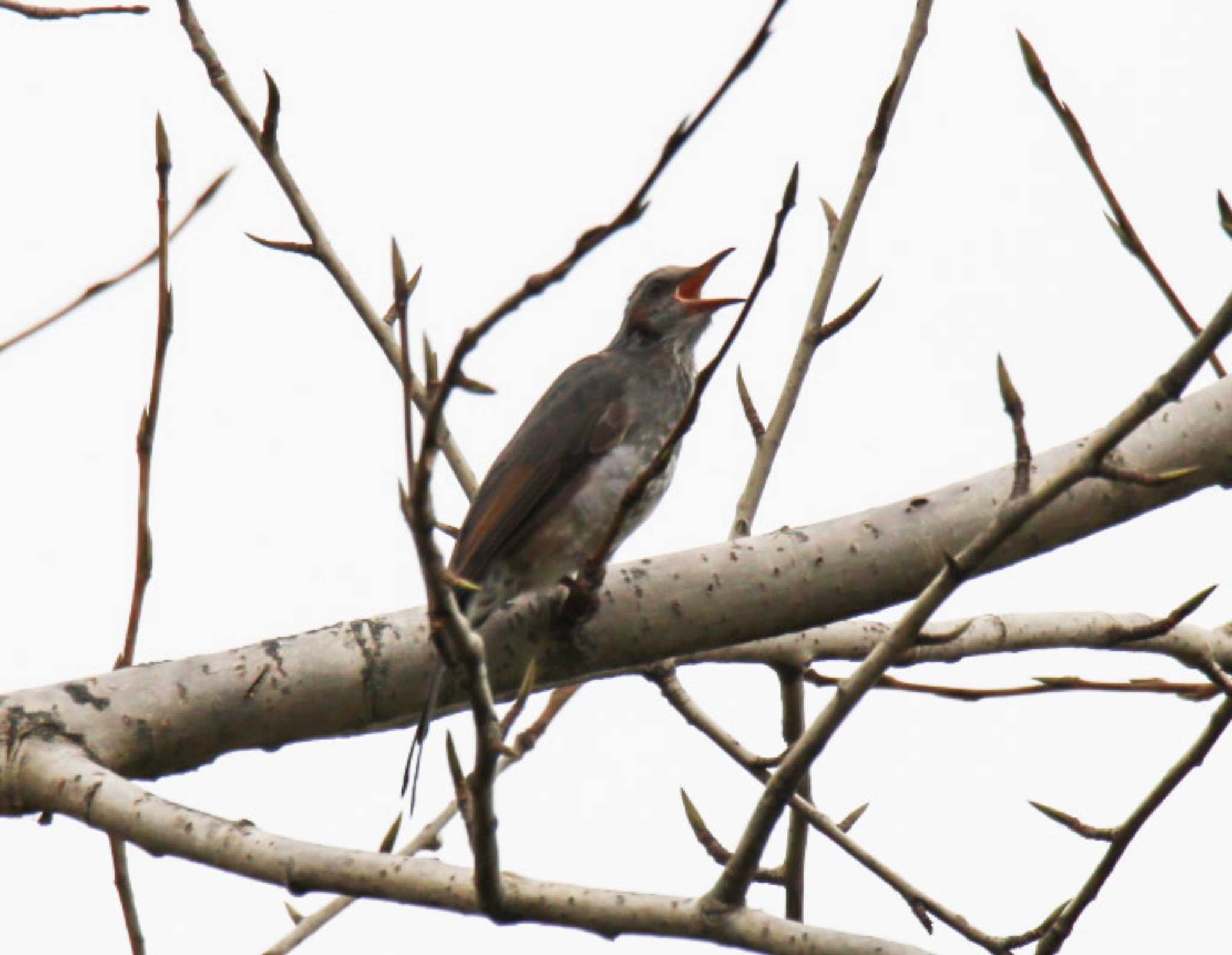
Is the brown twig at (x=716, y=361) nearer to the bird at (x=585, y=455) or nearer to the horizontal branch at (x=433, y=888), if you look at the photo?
the horizontal branch at (x=433, y=888)

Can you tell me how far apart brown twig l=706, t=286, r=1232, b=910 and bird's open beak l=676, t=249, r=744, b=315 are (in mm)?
3908

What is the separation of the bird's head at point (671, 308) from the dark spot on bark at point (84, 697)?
141 inches

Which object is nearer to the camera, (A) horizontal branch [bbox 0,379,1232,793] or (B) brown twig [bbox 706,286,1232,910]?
(B) brown twig [bbox 706,286,1232,910]

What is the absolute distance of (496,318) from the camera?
6.32 ft

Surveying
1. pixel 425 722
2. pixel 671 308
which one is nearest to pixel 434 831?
pixel 425 722

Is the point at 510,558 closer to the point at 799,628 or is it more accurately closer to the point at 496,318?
the point at 799,628

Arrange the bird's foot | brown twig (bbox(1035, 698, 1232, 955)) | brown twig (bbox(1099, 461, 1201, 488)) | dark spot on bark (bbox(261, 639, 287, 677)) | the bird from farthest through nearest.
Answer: the bird < the bird's foot < dark spot on bark (bbox(261, 639, 287, 677)) < brown twig (bbox(1035, 698, 1232, 955)) < brown twig (bbox(1099, 461, 1201, 488))

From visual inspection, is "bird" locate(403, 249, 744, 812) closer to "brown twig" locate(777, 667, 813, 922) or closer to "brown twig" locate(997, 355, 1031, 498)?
"brown twig" locate(777, 667, 813, 922)

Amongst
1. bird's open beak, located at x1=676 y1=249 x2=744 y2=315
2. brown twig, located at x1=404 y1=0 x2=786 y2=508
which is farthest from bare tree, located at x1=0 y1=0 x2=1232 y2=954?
bird's open beak, located at x1=676 y1=249 x2=744 y2=315

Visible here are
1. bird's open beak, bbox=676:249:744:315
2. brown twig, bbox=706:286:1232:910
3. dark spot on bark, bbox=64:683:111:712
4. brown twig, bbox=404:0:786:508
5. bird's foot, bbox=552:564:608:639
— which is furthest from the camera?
bird's open beak, bbox=676:249:744:315

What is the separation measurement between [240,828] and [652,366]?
368cm

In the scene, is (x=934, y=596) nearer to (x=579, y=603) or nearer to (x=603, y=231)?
(x=603, y=231)

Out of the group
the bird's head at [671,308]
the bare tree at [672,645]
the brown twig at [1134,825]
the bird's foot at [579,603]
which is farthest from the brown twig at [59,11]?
the bird's head at [671,308]

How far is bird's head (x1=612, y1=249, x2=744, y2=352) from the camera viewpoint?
255 inches
